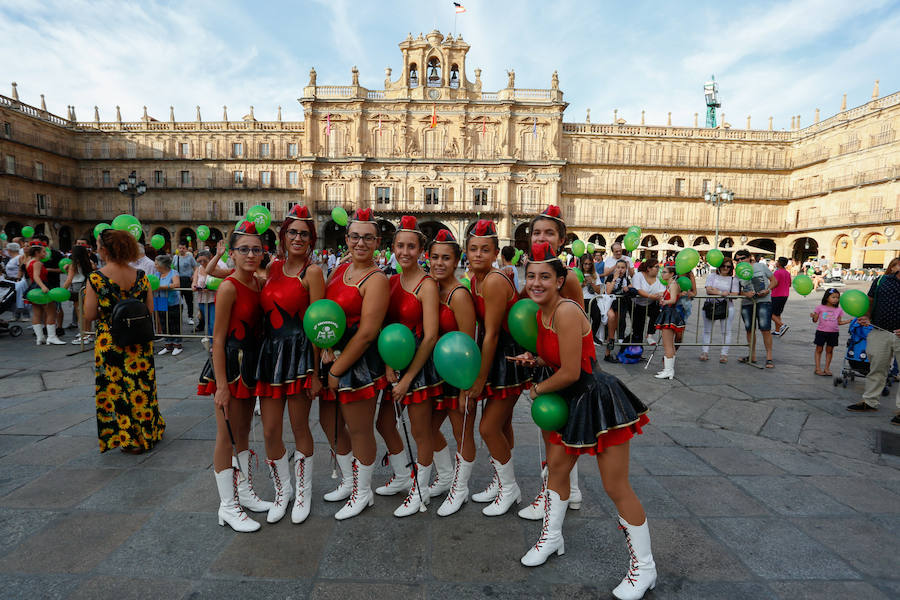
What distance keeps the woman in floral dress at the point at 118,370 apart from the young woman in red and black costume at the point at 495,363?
107 inches

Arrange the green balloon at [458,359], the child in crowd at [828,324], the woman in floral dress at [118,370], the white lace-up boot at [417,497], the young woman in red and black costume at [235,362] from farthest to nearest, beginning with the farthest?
the child in crowd at [828,324] → the woman in floral dress at [118,370] → the white lace-up boot at [417,497] → the young woman in red and black costume at [235,362] → the green balloon at [458,359]

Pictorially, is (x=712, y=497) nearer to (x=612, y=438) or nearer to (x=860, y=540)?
(x=860, y=540)

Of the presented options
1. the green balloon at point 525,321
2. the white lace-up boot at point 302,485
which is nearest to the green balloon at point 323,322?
the white lace-up boot at point 302,485

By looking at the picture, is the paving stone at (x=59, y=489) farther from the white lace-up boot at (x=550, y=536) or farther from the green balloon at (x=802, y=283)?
the green balloon at (x=802, y=283)

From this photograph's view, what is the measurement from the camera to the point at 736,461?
3488 mm

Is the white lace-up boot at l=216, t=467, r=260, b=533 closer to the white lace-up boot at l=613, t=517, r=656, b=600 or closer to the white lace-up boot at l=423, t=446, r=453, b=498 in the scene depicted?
the white lace-up boot at l=423, t=446, r=453, b=498

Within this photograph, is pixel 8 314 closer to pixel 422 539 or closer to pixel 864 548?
pixel 422 539

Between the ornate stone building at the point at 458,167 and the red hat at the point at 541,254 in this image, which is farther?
the ornate stone building at the point at 458,167

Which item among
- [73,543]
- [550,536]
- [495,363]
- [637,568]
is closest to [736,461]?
[637,568]

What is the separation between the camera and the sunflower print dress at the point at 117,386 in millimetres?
3479

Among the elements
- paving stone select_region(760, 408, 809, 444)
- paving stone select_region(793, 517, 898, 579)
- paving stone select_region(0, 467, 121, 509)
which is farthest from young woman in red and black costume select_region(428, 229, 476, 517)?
paving stone select_region(760, 408, 809, 444)

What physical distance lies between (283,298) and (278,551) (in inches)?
53.2

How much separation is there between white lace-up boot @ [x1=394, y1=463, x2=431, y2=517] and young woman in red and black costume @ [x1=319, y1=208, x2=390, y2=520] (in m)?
0.23

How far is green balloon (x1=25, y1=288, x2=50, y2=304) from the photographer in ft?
22.7
